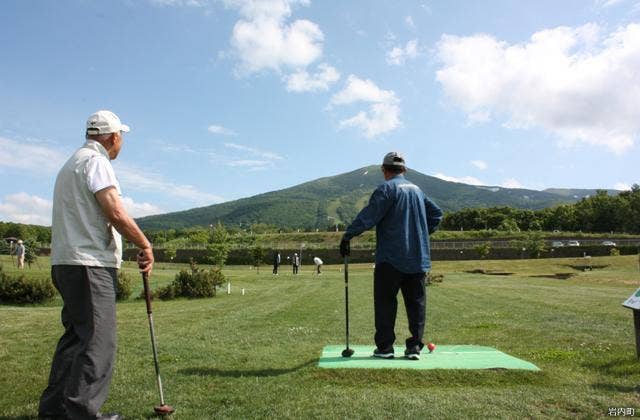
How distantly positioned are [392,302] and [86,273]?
3937mm

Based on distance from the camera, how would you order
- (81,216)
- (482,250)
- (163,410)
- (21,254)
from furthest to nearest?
(482,250)
(21,254)
(163,410)
(81,216)

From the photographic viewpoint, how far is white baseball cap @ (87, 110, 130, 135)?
462 cm

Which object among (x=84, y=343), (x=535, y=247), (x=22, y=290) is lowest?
(x=22, y=290)

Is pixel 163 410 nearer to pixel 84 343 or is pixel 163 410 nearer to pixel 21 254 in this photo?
pixel 84 343

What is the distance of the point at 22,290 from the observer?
19.9 metres

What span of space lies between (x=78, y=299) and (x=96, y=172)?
42.7 inches

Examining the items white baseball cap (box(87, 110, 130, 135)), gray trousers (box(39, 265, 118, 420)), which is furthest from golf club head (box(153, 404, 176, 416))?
white baseball cap (box(87, 110, 130, 135))

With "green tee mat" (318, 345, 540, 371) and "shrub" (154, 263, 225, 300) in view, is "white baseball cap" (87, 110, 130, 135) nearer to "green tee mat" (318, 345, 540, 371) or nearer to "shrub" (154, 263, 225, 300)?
"green tee mat" (318, 345, 540, 371)

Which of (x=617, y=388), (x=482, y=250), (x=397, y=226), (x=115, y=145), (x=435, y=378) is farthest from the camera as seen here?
(x=482, y=250)

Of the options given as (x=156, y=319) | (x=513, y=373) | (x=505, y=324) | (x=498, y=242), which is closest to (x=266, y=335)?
(x=156, y=319)

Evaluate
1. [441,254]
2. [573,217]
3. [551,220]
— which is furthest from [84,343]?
[551,220]

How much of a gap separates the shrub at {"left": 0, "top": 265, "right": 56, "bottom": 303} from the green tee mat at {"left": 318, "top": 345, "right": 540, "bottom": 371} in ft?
Result: 55.5

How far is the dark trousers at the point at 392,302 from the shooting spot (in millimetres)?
6668

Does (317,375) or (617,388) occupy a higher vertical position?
(317,375)
